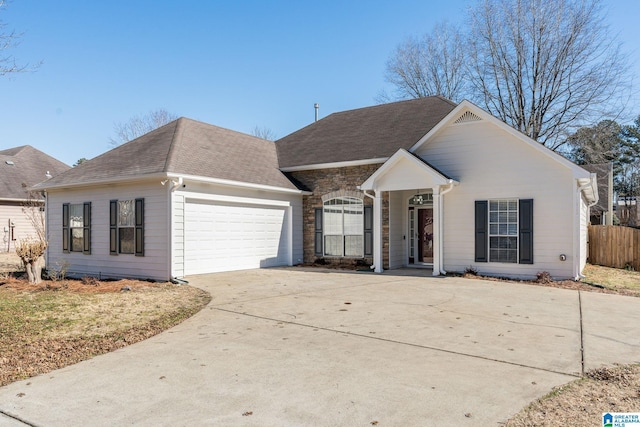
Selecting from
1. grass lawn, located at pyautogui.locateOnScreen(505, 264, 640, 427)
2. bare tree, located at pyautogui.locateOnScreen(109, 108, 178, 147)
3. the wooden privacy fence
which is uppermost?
bare tree, located at pyautogui.locateOnScreen(109, 108, 178, 147)

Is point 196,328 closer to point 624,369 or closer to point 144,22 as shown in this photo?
point 624,369

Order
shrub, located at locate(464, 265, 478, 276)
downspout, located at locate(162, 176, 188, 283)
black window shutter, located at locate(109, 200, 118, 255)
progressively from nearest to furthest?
1. downspout, located at locate(162, 176, 188, 283)
2. shrub, located at locate(464, 265, 478, 276)
3. black window shutter, located at locate(109, 200, 118, 255)

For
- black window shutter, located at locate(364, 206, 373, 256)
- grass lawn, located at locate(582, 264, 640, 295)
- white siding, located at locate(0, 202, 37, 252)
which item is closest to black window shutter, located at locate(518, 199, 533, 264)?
grass lawn, located at locate(582, 264, 640, 295)

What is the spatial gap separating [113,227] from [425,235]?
10443mm

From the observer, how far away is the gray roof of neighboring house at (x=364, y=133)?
1600cm

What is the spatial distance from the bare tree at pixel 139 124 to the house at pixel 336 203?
25.2 m

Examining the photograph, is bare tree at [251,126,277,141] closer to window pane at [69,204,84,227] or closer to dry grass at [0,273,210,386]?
window pane at [69,204,84,227]

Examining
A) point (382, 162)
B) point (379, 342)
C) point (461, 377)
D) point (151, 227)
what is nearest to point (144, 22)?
point (151, 227)

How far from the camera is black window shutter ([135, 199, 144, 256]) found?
41.5ft

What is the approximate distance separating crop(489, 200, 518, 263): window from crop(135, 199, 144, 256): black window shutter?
1019 cm

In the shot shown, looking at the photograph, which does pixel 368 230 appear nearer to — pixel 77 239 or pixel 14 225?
pixel 77 239

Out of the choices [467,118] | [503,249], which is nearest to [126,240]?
[467,118]

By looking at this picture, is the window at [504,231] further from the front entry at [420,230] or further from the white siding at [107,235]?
the white siding at [107,235]

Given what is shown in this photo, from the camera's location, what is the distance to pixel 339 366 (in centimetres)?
494
